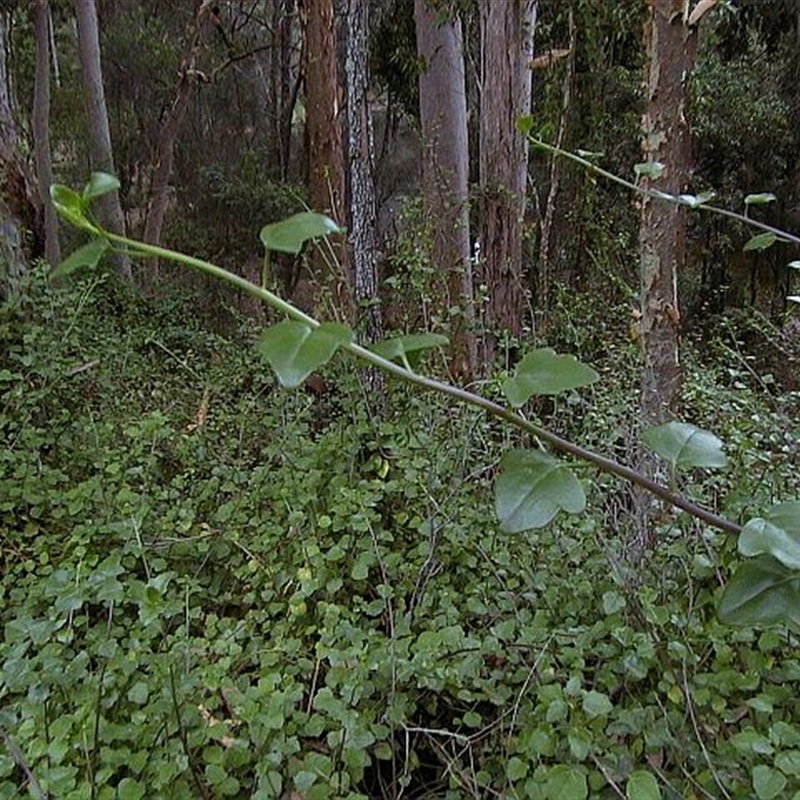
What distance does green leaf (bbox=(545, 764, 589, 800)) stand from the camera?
2.61 feet

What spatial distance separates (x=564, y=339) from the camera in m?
3.31

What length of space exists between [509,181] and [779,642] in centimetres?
291

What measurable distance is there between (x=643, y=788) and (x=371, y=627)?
1.84 feet

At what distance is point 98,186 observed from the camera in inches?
20.7

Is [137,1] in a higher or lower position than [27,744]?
higher

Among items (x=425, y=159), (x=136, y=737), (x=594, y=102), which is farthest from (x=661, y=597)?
(x=594, y=102)

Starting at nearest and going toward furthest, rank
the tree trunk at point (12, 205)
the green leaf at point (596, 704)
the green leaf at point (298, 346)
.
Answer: the green leaf at point (298, 346)
the green leaf at point (596, 704)
the tree trunk at point (12, 205)

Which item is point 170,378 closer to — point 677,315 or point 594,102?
point 677,315

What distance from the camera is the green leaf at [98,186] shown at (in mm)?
509

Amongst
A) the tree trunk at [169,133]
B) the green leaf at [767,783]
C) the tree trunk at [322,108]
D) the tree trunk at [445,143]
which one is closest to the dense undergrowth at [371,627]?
the green leaf at [767,783]

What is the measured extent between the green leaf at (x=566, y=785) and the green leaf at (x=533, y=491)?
0.49 metres

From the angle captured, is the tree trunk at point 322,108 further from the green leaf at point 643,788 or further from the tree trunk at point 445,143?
the green leaf at point 643,788

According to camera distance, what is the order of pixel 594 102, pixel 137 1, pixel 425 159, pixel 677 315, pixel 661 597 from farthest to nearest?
Result: pixel 137 1
pixel 594 102
pixel 425 159
pixel 677 315
pixel 661 597

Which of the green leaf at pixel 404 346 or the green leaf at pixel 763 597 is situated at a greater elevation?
the green leaf at pixel 404 346
